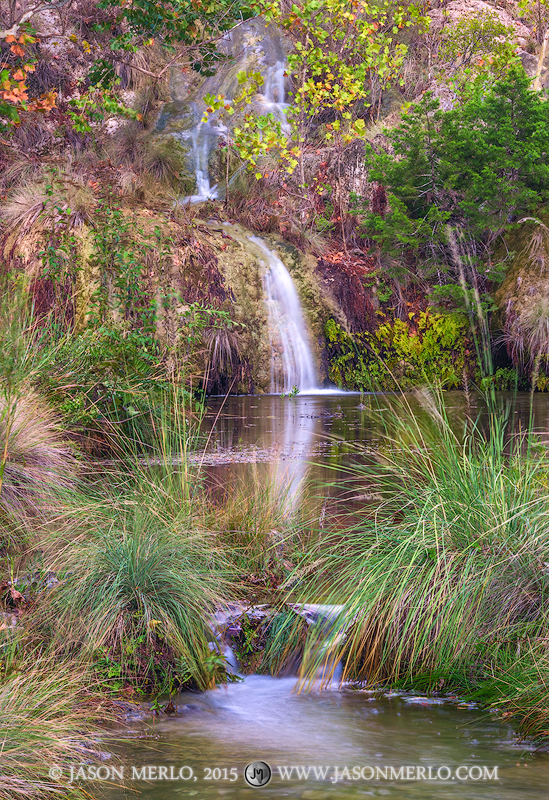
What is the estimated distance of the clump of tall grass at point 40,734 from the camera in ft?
8.37

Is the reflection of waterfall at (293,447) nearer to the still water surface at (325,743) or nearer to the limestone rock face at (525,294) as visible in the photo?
the still water surface at (325,743)

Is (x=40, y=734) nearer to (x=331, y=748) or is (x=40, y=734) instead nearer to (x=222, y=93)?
(x=331, y=748)

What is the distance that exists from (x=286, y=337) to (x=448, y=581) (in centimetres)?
926

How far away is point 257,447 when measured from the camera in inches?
306

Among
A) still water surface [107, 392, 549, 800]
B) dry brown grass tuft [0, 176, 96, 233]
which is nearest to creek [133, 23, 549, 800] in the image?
still water surface [107, 392, 549, 800]

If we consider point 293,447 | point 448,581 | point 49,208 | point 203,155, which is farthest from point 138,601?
point 203,155

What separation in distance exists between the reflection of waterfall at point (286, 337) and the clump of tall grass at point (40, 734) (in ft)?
31.1

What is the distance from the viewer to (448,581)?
11.9ft

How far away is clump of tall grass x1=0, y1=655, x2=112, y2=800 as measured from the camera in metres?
2.55

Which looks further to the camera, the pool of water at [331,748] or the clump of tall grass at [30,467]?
the clump of tall grass at [30,467]

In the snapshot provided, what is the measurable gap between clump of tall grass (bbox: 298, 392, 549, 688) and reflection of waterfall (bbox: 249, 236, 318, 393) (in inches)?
334

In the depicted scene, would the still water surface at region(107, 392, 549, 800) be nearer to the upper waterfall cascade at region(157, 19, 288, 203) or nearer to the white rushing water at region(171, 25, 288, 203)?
the white rushing water at region(171, 25, 288, 203)

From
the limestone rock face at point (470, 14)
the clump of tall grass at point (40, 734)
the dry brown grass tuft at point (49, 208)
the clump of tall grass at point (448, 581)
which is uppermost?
the limestone rock face at point (470, 14)

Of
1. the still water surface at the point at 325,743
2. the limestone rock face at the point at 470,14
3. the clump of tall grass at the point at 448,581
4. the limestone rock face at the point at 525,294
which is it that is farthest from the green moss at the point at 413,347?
the still water surface at the point at 325,743
